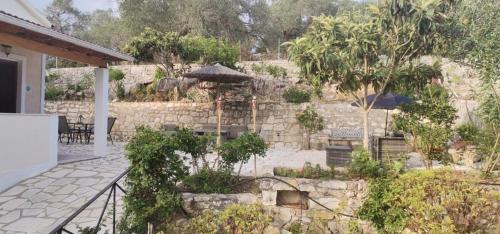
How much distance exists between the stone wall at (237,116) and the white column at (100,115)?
3038mm

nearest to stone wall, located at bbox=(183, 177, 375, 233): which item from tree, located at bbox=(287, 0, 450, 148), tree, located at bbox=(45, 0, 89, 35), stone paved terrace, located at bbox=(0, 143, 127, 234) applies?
stone paved terrace, located at bbox=(0, 143, 127, 234)

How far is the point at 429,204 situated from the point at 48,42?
7.48 metres

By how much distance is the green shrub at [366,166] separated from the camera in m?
5.69

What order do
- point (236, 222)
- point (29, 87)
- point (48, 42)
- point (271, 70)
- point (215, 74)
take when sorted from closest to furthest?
1. point (236, 222)
2. point (48, 42)
3. point (29, 87)
4. point (215, 74)
5. point (271, 70)

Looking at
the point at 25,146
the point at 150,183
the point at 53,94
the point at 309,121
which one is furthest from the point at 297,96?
the point at 53,94

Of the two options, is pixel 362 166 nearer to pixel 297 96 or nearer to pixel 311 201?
pixel 311 201

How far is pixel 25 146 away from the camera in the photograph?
277 inches

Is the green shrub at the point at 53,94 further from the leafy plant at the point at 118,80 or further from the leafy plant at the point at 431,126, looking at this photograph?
the leafy plant at the point at 431,126

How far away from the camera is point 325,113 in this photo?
13227 millimetres

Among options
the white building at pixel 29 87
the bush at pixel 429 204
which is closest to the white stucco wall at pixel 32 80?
the white building at pixel 29 87

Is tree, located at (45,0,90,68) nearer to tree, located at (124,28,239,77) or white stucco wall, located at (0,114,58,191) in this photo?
tree, located at (124,28,239,77)

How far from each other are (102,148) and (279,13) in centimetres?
1987

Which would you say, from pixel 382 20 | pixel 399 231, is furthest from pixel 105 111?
pixel 399 231

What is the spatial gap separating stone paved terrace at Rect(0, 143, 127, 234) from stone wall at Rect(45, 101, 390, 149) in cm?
465
